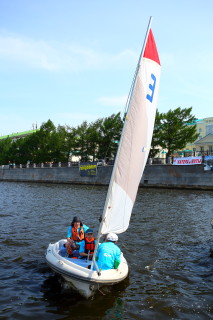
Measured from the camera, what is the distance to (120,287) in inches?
376

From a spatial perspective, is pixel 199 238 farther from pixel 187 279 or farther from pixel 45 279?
pixel 45 279

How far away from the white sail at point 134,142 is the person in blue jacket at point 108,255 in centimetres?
31

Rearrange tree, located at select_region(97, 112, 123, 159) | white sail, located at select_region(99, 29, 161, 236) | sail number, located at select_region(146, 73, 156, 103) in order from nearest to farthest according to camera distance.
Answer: white sail, located at select_region(99, 29, 161, 236), sail number, located at select_region(146, 73, 156, 103), tree, located at select_region(97, 112, 123, 159)

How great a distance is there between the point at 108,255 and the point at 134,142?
324 cm

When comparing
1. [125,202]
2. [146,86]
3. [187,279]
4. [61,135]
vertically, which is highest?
[61,135]

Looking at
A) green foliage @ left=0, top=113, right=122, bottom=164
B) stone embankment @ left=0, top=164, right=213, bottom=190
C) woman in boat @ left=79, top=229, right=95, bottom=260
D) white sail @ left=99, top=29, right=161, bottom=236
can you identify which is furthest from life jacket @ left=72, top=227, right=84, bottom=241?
green foliage @ left=0, top=113, right=122, bottom=164

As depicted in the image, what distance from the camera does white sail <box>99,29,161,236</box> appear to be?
8375 mm

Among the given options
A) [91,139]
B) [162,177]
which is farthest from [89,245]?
[91,139]

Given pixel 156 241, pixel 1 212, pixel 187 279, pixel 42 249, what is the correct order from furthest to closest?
pixel 1 212, pixel 156 241, pixel 42 249, pixel 187 279

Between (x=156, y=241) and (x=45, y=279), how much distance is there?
6501 millimetres

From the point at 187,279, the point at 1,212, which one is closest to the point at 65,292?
the point at 187,279

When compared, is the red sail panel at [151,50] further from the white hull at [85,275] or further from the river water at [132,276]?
the river water at [132,276]

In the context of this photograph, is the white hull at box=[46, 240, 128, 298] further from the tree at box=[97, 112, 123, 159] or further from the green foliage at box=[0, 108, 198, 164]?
the tree at box=[97, 112, 123, 159]

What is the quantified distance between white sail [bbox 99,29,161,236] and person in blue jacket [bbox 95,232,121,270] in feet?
1.01
